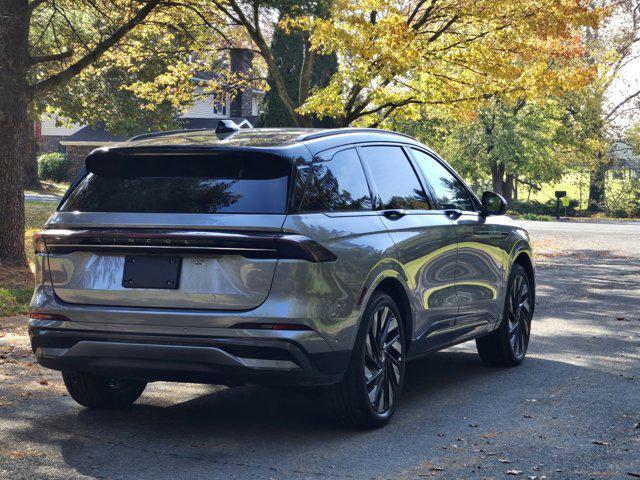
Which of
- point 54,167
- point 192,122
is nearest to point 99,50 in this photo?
point 54,167

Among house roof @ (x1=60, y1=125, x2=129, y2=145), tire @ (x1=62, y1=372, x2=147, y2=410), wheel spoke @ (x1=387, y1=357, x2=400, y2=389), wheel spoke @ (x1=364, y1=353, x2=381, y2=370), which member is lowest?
tire @ (x1=62, y1=372, x2=147, y2=410)

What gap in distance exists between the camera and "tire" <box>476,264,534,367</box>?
8898 mm

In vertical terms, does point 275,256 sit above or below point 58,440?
above

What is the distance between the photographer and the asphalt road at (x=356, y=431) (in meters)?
5.54

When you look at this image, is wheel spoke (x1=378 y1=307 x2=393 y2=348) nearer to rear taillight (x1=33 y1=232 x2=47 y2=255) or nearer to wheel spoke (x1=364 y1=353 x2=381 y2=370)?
wheel spoke (x1=364 y1=353 x2=381 y2=370)

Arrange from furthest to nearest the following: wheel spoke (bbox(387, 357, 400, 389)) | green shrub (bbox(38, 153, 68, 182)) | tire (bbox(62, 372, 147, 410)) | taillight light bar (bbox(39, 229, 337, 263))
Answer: green shrub (bbox(38, 153, 68, 182))
tire (bbox(62, 372, 147, 410))
wheel spoke (bbox(387, 357, 400, 389))
taillight light bar (bbox(39, 229, 337, 263))

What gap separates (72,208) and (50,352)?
868 mm

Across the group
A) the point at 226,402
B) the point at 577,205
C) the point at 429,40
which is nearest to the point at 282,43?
the point at 429,40

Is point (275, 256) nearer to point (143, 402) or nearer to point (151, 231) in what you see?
point (151, 231)

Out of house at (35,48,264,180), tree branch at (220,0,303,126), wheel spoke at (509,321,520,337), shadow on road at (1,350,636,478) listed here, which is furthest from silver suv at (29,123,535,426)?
house at (35,48,264,180)

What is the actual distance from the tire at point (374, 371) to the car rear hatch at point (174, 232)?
2.76 feet

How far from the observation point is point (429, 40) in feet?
64.3

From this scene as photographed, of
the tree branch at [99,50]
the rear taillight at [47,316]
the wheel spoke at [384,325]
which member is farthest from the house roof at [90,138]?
the wheel spoke at [384,325]

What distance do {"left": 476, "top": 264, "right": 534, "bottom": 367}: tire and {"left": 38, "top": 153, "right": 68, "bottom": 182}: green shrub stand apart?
48295 mm
